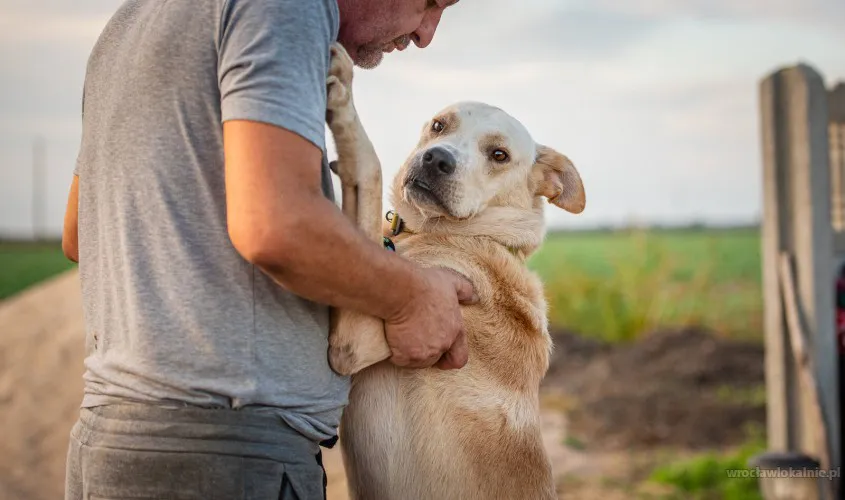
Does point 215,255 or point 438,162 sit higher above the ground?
point 438,162

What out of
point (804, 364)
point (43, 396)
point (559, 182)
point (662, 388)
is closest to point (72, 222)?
point (559, 182)

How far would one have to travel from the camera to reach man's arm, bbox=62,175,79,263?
1825 millimetres

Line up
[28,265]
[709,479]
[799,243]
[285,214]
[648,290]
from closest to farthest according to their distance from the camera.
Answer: [285,214] < [799,243] < [709,479] < [648,290] < [28,265]

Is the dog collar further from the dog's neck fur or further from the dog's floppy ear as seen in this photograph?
the dog's floppy ear

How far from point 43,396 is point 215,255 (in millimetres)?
5190

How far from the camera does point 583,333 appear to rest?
10.4 meters

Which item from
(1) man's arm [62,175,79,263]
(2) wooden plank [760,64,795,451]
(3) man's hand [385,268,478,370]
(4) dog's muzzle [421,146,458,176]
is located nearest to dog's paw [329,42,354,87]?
(3) man's hand [385,268,478,370]

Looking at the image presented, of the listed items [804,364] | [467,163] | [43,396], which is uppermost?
[467,163]

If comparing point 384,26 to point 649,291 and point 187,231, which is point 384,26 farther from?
point 649,291

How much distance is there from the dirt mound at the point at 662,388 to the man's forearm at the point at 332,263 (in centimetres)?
582

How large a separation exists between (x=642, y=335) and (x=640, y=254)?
38.7 inches

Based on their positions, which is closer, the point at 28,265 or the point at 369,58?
the point at 369,58

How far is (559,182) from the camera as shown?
264cm

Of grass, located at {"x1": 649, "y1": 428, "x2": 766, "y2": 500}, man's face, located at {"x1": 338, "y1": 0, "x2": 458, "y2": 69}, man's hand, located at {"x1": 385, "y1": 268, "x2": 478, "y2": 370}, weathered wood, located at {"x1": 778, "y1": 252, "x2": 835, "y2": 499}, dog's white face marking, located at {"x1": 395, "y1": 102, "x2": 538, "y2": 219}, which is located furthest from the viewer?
grass, located at {"x1": 649, "y1": 428, "x2": 766, "y2": 500}
